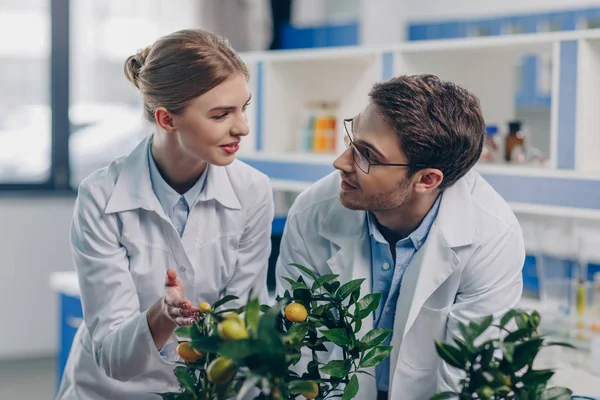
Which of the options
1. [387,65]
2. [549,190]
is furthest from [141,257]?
[387,65]

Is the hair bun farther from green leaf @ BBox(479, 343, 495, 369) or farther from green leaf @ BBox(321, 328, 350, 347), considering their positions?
green leaf @ BBox(479, 343, 495, 369)

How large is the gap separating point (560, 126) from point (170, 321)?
4.25 ft

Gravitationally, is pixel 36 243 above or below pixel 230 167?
below

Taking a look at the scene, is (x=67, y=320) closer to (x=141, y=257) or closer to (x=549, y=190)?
(x=141, y=257)

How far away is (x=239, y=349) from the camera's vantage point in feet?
2.92

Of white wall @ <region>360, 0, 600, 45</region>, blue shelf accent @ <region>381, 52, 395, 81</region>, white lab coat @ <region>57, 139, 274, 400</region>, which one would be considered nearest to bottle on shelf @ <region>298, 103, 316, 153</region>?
white wall @ <region>360, 0, 600, 45</region>

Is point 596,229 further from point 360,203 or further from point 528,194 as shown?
point 360,203

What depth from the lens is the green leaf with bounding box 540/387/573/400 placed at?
3.34ft

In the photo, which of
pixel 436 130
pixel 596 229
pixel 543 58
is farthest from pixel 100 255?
pixel 543 58

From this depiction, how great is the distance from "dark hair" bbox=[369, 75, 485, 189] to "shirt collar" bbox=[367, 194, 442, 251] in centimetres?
12

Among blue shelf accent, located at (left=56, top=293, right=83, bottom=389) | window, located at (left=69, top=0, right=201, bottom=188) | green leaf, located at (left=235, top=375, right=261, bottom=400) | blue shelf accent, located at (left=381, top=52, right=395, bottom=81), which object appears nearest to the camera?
green leaf, located at (left=235, top=375, right=261, bottom=400)

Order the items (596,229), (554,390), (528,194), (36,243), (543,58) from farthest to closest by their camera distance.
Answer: (36,243) → (543,58) → (596,229) → (528,194) → (554,390)

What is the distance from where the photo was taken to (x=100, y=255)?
1572 mm

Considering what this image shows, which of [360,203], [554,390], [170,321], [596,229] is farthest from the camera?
[596,229]
